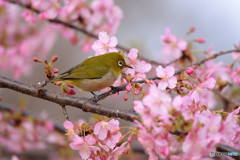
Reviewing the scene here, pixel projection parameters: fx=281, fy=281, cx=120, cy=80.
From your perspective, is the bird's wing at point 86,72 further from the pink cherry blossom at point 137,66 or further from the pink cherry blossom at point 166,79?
the pink cherry blossom at point 166,79

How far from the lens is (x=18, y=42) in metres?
4.43

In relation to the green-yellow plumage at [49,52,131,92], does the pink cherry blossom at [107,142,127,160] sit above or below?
below

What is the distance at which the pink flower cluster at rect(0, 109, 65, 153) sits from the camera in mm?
3316

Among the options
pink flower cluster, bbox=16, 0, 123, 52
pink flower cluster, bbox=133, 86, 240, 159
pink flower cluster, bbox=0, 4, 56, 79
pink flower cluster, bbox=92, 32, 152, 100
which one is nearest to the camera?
pink flower cluster, bbox=133, 86, 240, 159

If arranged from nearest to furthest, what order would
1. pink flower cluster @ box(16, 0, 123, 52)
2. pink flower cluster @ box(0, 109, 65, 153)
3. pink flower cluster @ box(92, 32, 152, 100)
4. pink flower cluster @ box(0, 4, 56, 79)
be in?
1. pink flower cluster @ box(92, 32, 152, 100)
2. pink flower cluster @ box(16, 0, 123, 52)
3. pink flower cluster @ box(0, 109, 65, 153)
4. pink flower cluster @ box(0, 4, 56, 79)

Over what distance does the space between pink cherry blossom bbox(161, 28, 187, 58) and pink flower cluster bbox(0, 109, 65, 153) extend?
160 cm

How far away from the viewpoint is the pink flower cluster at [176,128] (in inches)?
50.4

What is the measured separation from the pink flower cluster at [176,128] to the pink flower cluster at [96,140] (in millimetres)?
342

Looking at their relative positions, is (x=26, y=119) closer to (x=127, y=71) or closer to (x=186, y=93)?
(x=127, y=71)

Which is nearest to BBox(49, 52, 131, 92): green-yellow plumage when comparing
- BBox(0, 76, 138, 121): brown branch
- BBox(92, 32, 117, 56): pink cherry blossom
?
BBox(92, 32, 117, 56): pink cherry blossom

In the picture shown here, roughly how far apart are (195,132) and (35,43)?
3.86 meters

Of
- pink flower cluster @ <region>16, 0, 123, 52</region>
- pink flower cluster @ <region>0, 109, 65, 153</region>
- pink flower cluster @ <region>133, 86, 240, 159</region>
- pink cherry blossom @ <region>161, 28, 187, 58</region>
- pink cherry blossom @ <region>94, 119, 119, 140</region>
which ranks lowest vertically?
pink flower cluster @ <region>133, 86, 240, 159</region>

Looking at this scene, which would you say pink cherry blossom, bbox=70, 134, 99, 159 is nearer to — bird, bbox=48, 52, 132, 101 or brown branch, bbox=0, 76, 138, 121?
brown branch, bbox=0, 76, 138, 121

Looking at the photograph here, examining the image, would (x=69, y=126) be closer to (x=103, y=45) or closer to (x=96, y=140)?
(x=96, y=140)
